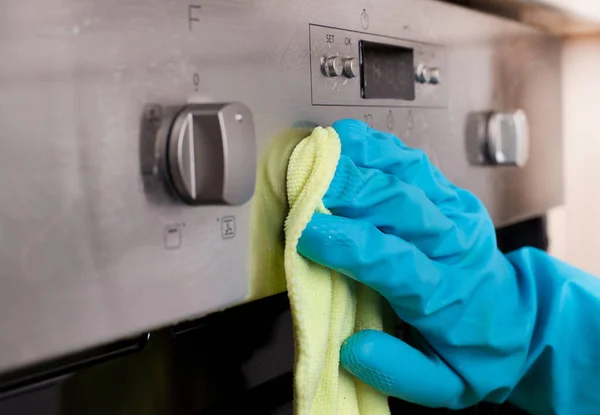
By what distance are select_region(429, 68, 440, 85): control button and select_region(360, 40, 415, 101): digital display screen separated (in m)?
0.03

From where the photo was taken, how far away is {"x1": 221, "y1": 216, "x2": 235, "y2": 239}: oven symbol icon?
353 mm

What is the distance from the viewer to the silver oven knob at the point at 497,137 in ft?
2.11

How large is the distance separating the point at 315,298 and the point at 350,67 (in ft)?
0.52

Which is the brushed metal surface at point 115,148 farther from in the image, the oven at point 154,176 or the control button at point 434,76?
the control button at point 434,76

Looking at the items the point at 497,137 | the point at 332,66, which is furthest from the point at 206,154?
the point at 497,137

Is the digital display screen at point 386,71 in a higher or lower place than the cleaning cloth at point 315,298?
higher

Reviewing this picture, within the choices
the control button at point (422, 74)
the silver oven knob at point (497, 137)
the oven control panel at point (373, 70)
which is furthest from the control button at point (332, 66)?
the silver oven knob at point (497, 137)

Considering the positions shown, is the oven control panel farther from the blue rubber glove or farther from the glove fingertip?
the glove fingertip

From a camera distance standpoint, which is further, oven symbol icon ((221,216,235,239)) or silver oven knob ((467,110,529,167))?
silver oven knob ((467,110,529,167))

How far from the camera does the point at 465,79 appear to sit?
621 mm

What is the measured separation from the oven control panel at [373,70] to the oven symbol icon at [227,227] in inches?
4.2

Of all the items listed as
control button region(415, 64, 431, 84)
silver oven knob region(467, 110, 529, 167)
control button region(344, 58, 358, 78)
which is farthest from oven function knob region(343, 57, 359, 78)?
silver oven knob region(467, 110, 529, 167)

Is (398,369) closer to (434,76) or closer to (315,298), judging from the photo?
(315,298)

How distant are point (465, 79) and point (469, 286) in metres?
0.23
